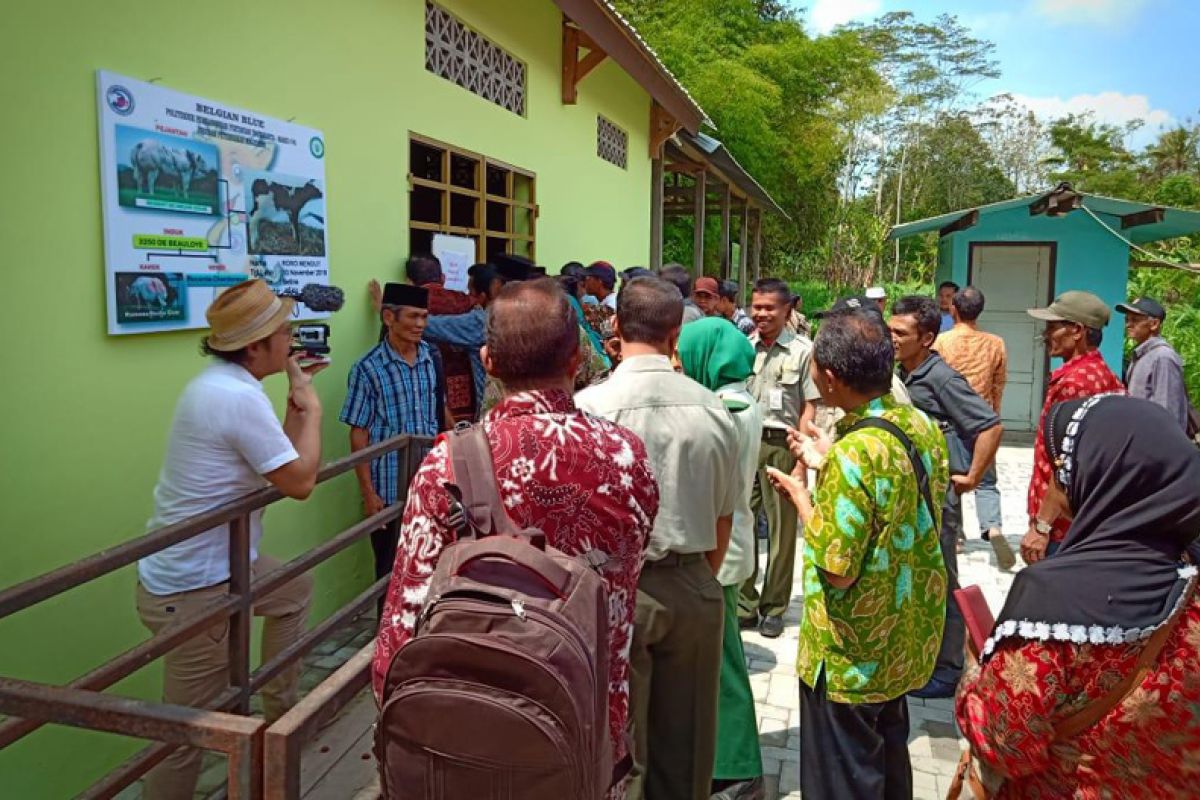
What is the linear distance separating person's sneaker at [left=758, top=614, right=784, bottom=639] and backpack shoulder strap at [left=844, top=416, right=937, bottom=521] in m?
2.32

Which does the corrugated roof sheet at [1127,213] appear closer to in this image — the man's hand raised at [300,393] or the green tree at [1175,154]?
the man's hand raised at [300,393]

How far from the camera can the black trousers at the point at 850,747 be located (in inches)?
101

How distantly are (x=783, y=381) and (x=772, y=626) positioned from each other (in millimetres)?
1443

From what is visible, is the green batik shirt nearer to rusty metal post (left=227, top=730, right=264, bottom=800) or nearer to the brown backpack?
the brown backpack

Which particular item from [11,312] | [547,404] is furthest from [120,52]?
Answer: [547,404]

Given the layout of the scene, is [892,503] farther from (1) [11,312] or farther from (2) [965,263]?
(2) [965,263]

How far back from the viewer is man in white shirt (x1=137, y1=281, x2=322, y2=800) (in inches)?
97.5

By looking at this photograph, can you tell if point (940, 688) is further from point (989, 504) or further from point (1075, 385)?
point (989, 504)

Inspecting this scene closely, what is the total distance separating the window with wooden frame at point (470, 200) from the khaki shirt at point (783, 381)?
6.99ft

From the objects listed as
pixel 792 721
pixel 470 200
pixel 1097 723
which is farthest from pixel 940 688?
pixel 470 200

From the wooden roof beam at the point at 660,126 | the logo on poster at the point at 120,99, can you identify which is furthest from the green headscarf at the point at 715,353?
the wooden roof beam at the point at 660,126

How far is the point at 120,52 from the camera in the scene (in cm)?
296

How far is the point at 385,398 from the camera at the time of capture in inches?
165

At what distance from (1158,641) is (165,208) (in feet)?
11.0
